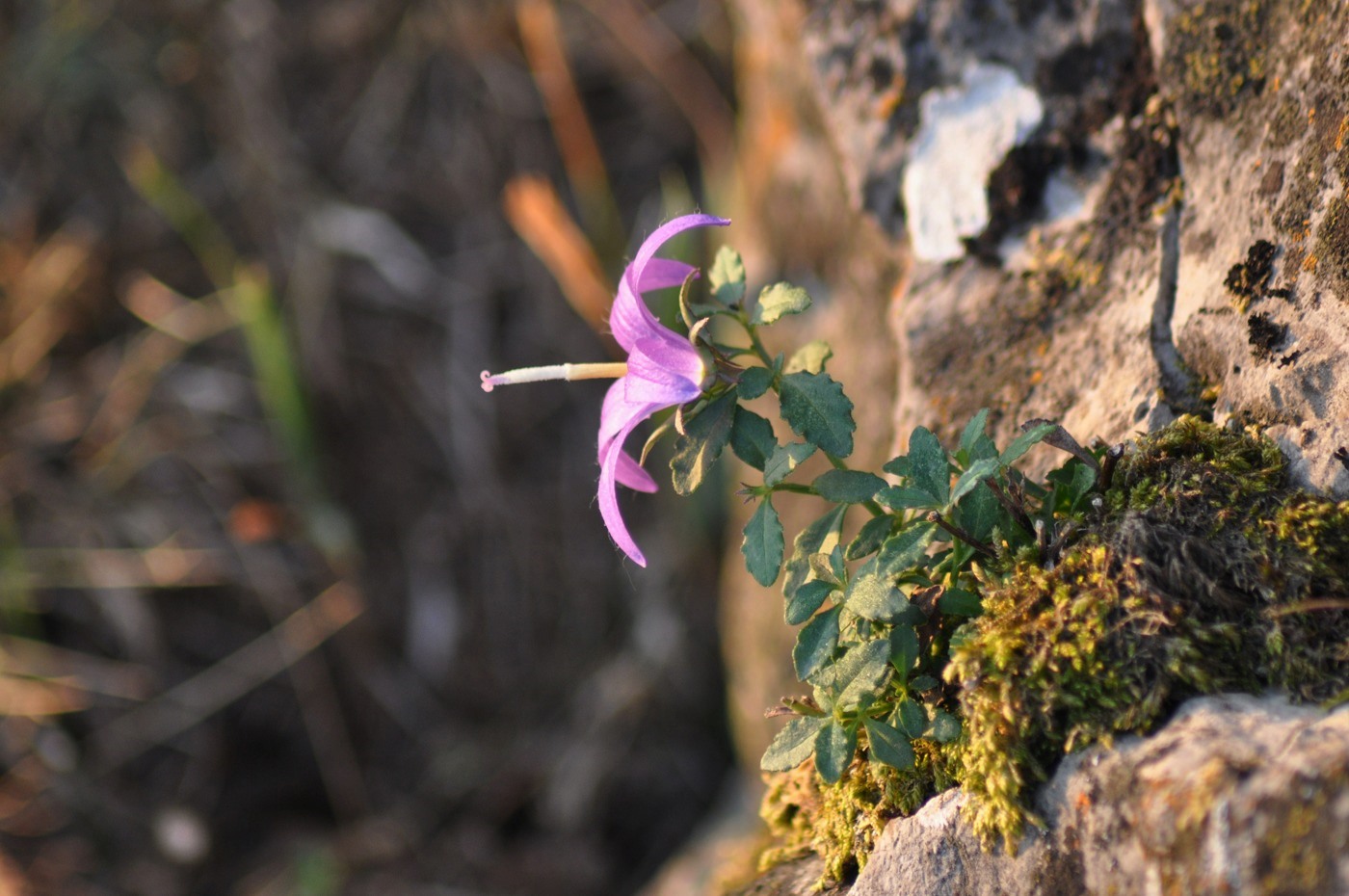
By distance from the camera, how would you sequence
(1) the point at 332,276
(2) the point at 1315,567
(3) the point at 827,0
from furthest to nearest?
(1) the point at 332,276, (3) the point at 827,0, (2) the point at 1315,567

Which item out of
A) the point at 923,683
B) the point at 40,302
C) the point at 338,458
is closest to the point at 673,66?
the point at 338,458

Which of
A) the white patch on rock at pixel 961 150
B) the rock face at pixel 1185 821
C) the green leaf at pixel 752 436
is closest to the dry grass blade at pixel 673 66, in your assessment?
the white patch on rock at pixel 961 150

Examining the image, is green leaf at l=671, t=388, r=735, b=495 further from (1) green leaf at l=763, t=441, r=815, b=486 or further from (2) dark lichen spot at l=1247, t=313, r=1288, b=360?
(2) dark lichen spot at l=1247, t=313, r=1288, b=360

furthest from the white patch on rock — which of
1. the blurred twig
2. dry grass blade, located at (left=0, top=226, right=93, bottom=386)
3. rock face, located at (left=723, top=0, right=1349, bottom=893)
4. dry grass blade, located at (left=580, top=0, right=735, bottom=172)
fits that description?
dry grass blade, located at (left=0, top=226, right=93, bottom=386)

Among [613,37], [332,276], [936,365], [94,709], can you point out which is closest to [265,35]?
[332,276]

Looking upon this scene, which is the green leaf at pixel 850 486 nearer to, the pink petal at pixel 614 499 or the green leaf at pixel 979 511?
the green leaf at pixel 979 511

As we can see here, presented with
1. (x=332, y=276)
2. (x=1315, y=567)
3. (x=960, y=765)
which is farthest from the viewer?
(x=332, y=276)

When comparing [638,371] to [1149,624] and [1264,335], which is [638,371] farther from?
[1264,335]

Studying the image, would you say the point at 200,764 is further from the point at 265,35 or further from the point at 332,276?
the point at 265,35
